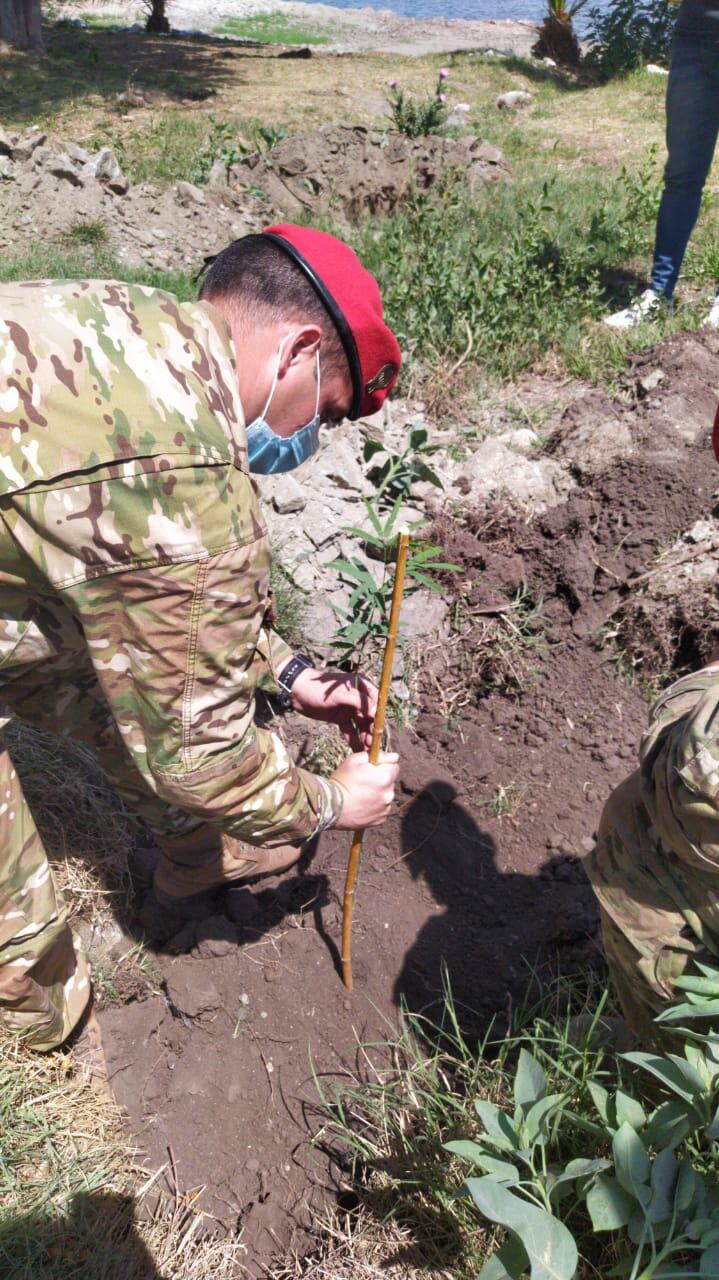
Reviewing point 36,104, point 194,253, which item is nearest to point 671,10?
point 36,104

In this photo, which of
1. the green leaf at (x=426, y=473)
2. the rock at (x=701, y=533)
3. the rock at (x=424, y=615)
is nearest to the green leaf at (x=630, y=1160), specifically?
the green leaf at (x=426, y=473)

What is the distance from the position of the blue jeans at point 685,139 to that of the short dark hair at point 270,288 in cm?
319

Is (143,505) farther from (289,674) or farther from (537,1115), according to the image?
(537,1115)

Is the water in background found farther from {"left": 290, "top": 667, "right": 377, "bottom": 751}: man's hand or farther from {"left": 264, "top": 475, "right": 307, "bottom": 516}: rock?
{"left": 290, "top": 667, "right": 377, "bottom": 751}: man's hand

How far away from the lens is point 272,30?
58.8 ft

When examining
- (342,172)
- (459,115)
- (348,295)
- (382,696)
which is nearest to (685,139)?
(342,172)

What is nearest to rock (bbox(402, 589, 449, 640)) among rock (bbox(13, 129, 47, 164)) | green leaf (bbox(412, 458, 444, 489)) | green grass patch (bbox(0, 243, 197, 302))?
green leaf (bbox(412, 458, 444, 489))

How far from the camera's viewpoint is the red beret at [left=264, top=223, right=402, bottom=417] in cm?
155

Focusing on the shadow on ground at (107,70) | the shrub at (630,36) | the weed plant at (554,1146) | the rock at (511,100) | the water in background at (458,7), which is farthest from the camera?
the water in background at (458,7)

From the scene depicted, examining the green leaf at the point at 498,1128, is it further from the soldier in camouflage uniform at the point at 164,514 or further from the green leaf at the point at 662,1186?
the soldier in camouflage uniform at the point at 164,514

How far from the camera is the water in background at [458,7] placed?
21484mm

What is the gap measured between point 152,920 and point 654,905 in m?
1.43

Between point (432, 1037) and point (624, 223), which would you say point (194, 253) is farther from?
point (432, 1037)

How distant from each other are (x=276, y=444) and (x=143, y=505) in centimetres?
45
